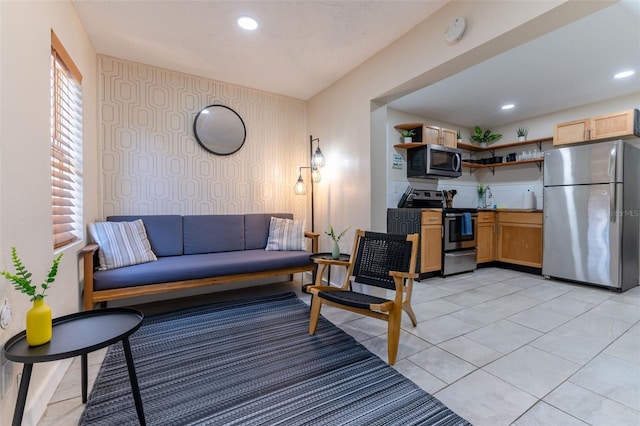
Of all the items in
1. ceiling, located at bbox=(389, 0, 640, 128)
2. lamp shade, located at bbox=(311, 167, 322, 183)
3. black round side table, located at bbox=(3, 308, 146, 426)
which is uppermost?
ceiling, located at bbox=(389, 0, 640, 128)

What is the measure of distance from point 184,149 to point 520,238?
A: 16.4 feet

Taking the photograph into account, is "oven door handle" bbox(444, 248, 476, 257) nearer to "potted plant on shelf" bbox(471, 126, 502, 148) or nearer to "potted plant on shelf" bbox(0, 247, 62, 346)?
"potted plant on shelf" bbox(471, 126, 502, 148)

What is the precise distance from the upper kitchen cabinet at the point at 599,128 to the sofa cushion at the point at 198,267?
13.2ft

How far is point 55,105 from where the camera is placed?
187cm

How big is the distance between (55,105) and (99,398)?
185cm

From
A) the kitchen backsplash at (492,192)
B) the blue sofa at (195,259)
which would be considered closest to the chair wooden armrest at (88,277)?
the blue sofa at (195,259)

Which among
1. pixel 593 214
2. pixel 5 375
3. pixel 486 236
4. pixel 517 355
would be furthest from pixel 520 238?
pixel 5 375

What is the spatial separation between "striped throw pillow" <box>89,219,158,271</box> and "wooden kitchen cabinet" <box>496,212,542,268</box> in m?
5.04

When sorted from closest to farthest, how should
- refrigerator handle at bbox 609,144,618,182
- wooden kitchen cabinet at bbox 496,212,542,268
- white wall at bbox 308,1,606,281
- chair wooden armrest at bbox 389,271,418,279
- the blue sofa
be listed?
white wall at bbox 308,1,606,281 → chair wooden armrest at bbox 389,271,418,279 → the blue sofa → refrigerator handle at bbox 609,144,618,182 → wooden kitchen cabinet at bbox 496,212,542,268

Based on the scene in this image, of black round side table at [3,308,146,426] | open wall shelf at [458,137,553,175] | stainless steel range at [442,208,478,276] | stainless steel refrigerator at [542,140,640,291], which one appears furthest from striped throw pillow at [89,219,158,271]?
stainless steel refrigerator at [542,140,640,291]

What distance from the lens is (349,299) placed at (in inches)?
79.4

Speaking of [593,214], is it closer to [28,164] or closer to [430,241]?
[430,241]

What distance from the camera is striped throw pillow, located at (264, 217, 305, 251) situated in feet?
11.2

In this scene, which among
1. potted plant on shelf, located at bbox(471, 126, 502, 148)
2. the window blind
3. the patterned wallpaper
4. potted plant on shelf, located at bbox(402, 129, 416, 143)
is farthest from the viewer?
potted plant on shelf, located at bbox(471, 126, 502, 148)
